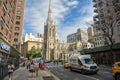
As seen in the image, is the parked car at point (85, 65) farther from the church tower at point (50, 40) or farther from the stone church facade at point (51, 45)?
the church tower at point (50, 40)

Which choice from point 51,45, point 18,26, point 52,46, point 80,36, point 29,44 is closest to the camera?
point 18,26

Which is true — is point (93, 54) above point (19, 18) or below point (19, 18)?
below

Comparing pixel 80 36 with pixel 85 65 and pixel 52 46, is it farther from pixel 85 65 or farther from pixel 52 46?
pixel 85 65

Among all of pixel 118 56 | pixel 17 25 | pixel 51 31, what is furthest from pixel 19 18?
pixel 51 31

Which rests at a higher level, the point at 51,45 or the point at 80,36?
the point at 80,36

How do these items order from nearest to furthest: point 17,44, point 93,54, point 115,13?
1. point 115,13
2. point 93,54
3. point 17,44

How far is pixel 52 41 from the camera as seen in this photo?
119562mm

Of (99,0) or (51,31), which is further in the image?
(51,31)

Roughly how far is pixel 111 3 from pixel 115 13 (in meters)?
3.20

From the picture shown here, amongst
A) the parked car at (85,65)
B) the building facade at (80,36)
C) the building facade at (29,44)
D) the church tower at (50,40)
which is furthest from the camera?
the building facade at (80,36)

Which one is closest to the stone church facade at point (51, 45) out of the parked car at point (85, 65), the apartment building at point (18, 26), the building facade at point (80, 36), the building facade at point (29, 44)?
the building facade at point (29, 44)

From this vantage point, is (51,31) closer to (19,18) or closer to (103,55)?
(19,18)

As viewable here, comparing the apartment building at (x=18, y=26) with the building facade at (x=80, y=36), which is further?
the building facade at (x=80, y=36)

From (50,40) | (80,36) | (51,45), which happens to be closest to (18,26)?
(50,40)
